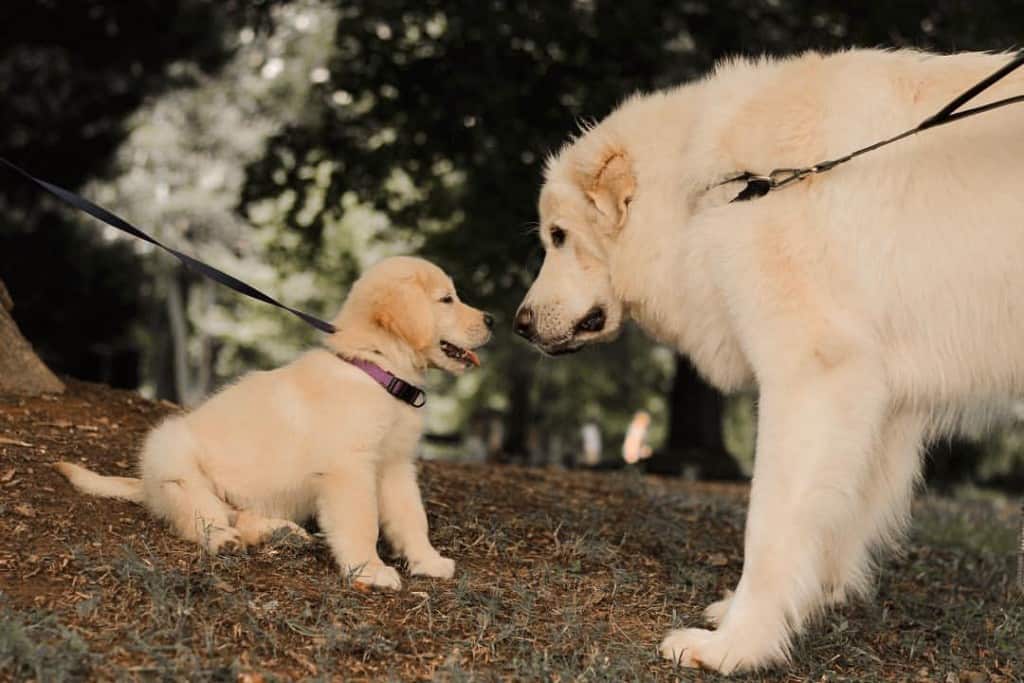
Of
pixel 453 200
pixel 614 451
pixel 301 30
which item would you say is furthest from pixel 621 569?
pixel 614 451

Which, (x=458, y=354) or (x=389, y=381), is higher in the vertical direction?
(x=458, y=354)

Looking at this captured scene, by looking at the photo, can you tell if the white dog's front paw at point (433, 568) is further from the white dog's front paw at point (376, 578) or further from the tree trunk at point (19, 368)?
the tree trunk at point (19, 368)

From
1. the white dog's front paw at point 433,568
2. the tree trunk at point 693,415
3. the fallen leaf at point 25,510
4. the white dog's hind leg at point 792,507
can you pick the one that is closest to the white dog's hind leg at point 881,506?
the white dog's hind leg at point 792,507

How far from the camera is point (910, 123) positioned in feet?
13.5

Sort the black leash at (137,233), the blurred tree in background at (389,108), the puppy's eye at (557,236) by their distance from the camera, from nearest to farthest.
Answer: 1. the black leash at (137,233)
2. the puppy's eye at (557,236)
3. the blurred tree in background at (389,108)

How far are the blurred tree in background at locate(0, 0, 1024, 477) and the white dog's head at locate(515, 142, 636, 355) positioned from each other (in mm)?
2153

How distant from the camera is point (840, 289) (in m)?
3.99

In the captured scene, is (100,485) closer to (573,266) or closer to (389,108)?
(573,266)

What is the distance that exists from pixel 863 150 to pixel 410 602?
231 cm

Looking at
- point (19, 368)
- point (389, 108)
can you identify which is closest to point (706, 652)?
point (19, 368)

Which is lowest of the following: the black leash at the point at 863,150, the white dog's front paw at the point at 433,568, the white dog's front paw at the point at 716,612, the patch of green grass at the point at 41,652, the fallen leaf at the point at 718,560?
the patch of green grass at the point at 41,652

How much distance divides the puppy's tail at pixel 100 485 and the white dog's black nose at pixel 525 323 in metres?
1.81

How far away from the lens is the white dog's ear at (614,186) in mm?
4809

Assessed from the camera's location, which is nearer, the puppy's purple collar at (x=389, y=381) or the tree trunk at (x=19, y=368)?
the puppy's purple collar at (x=389, y=381)
